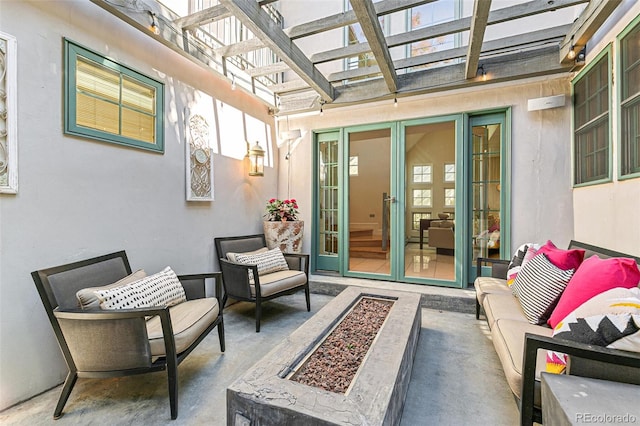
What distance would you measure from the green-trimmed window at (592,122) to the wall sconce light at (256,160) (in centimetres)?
351

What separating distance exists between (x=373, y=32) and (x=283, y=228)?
2.45m

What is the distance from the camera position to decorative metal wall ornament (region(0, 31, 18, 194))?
171 centimetres

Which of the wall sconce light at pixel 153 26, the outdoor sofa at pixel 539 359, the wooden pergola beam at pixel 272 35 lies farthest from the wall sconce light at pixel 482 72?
the wall sconce light at pixel 153 26

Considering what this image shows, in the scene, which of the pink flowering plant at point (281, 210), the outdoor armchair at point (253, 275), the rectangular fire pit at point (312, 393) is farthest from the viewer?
the pink flowering plant at point (281, 210)

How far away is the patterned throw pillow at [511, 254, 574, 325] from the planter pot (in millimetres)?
2549

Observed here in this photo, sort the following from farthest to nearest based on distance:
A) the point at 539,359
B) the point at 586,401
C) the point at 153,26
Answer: the point at 153,26, the point at 539,359, the point at 586,401

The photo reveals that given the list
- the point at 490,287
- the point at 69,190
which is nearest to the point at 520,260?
the point at 490,287

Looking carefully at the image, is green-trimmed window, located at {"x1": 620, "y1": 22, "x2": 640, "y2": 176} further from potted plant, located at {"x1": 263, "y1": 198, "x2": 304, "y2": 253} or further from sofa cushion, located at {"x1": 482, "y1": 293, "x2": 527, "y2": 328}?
potted plant, located at {"x1": 263, "y1": 198, "x2": 304, "y2": 253}

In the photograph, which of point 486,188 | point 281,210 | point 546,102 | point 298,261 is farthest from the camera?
point 281,210

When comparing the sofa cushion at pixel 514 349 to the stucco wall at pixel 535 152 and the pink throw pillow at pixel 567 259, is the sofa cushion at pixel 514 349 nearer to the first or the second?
the pink throw pillow at pixel 567 259

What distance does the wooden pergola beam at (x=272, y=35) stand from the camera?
211 cm

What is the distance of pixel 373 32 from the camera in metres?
2.36

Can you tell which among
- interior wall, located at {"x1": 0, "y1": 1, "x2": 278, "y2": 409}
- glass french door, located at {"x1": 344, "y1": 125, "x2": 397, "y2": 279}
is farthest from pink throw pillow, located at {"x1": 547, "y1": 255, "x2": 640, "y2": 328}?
glass french door, located at {"x1": 344, "y1": 125, "x2": 397, "y2": 279}

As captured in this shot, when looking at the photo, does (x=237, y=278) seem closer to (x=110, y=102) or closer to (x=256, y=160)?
(x=256, y=160)
